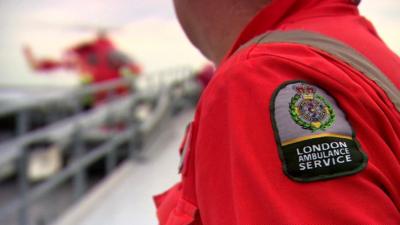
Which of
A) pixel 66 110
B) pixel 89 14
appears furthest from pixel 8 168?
pixel 89 14

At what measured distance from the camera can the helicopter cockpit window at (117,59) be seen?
7.88m

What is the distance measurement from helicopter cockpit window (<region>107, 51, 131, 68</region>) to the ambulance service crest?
753 centimetres

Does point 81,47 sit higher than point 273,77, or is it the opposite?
point 81,47

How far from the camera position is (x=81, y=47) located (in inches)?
323

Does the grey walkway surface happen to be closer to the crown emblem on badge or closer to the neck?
the neck

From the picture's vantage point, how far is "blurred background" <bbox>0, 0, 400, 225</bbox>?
2.33 meters

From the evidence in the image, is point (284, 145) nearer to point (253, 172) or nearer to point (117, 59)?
point (253, 172)

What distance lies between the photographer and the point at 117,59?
7969 millimetres

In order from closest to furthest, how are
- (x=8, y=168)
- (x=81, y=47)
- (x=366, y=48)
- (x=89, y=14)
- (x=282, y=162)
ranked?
(x=282, y=162) → (x=366, y=48) → (x=8, y=168) → (x=89, y=14) → (x=81, y=47)

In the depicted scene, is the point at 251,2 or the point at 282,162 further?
the point at 251,2

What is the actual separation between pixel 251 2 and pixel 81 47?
26.5 ft

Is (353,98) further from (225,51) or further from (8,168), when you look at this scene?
(8,168)

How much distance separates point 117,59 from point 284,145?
307 inches

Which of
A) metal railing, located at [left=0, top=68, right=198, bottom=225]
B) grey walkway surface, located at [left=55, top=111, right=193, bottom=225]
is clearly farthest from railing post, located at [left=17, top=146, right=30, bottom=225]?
grey walkway surface, located at [left=55, top=111, right=193, bottom=225]
